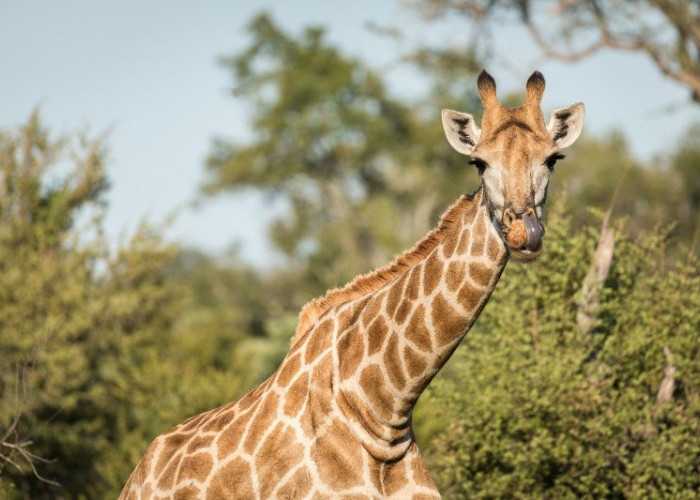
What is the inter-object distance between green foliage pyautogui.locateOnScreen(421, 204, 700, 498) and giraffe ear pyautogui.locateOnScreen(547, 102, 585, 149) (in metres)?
4.50

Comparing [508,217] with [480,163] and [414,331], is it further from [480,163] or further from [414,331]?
[414,331]

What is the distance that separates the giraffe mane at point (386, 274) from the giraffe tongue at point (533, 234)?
886 mm

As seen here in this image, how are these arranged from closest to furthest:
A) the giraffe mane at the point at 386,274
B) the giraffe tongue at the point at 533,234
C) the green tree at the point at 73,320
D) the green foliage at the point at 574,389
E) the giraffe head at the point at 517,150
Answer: the giraffe tongue at the point at 533,234
the giraffe head at the point at 517,150
the giraffe mane at the point at 386,274
the green foliage at the point at 574,389
the green tree at the point at 73,320

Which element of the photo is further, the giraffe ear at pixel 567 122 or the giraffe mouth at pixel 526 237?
the giraffe ear at pixel 567 122

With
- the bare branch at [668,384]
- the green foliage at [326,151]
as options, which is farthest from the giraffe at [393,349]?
the green foliage at [326,151]

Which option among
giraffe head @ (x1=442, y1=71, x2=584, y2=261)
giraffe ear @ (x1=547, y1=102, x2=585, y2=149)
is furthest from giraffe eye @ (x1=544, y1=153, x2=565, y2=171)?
giraffe ear @ (x1=547, y1=102, x2=585, y2=149)

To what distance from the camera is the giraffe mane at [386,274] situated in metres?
7.46

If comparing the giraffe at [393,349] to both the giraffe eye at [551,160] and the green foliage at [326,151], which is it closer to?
the giraffe eye at [551,160]

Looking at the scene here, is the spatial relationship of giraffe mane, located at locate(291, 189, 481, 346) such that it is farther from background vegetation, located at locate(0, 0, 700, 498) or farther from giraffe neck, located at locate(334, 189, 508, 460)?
background vegetation, located at locate(0, 0, 700, 498)

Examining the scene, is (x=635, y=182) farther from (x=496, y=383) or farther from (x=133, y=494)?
(x=133, y=494)

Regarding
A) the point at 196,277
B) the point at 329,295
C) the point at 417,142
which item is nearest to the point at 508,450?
the point at 329,295

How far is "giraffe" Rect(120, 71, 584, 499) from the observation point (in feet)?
22.1

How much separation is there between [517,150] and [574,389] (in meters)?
5.33

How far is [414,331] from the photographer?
7246mm
